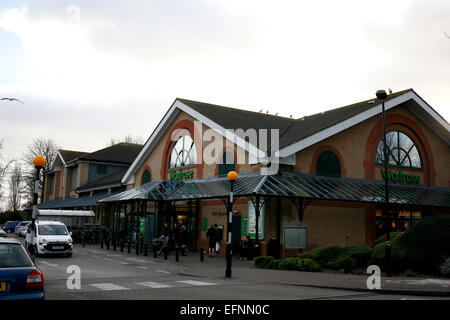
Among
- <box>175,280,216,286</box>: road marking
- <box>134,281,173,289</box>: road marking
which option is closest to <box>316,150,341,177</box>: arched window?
<box>175,280,216,286</box>: road marking

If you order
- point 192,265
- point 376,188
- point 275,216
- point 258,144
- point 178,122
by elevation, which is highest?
point 178,122

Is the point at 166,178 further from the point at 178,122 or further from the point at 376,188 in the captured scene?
the point at 376,188

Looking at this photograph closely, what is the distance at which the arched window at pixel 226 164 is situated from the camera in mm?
26984

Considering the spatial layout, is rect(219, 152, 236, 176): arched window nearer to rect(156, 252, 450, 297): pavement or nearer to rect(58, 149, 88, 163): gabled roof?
rect(156, 252, 450, 297): pavement

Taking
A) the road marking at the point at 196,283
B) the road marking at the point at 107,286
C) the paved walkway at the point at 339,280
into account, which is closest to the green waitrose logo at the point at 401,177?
the paved walkway at the point at 339,280

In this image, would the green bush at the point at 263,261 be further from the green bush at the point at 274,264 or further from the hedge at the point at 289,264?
the green bush at the point at 274,264

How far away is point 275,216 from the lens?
23859mm

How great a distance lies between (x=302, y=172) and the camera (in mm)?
25453

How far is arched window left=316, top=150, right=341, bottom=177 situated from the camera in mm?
26344

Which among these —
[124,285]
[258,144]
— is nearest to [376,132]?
[258,144]

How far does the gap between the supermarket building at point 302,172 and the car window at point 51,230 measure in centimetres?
527
